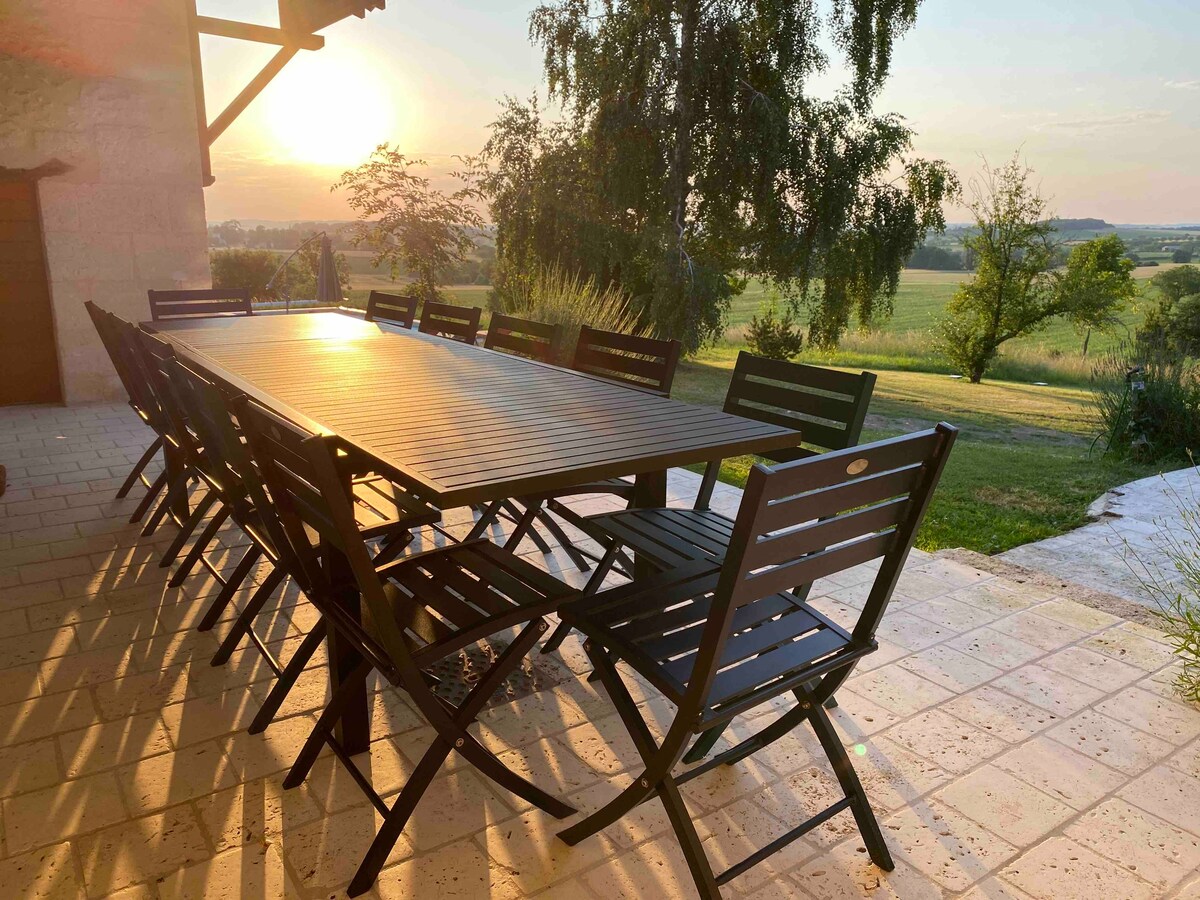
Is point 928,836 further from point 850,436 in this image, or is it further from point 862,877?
point 850,436

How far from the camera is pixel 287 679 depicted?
7.02 ft

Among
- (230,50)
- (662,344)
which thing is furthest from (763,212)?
(662,344)

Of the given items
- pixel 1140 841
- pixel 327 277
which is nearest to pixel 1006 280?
pixel 327 277

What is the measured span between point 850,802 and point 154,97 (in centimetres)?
733

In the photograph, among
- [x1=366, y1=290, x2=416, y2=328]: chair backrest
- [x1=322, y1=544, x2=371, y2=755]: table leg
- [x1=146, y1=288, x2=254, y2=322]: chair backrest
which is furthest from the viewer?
[x1=146, y1=288, x2=254, y2=322]: chair backrest

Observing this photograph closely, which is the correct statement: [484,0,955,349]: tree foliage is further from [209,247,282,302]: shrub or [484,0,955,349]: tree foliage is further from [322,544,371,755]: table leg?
[322,544,371,755]: table leg

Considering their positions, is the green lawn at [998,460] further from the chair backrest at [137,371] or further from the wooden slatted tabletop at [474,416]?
the chair backrest at [137,371]

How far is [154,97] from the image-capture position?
21.4ft

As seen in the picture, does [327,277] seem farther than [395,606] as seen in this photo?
Yes

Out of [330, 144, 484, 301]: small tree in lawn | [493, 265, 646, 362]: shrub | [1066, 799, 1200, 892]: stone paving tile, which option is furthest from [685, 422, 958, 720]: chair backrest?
[330, 144, 484, 301]: small tree in lawn

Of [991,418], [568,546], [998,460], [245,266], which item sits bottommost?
[991,418]

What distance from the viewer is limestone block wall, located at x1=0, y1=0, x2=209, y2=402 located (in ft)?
19.8

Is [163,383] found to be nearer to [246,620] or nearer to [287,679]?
[246,620]

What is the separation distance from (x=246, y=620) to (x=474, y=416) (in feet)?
3.28
